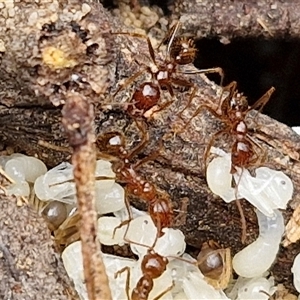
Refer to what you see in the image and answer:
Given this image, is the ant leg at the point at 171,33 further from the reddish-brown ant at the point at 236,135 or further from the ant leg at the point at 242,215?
the ant leg at the point at 242,215

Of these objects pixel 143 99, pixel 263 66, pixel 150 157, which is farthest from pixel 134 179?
pixel 263 66

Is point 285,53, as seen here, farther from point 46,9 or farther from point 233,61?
point 46,9

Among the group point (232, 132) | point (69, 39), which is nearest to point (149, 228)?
point (232, 132)

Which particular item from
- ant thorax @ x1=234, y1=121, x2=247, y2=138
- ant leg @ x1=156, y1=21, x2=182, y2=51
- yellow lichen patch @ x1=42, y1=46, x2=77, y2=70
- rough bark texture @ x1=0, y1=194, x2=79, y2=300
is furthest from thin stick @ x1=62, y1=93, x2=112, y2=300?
ant leg @ x1=156, y1=21, x2=182, y2=51

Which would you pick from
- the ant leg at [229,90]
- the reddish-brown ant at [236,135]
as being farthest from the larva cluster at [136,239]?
the ant leg at [229,90]

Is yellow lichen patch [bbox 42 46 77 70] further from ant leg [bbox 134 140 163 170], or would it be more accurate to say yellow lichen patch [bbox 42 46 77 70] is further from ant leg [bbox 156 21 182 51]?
ant leg [bbox 156 21 182 51]

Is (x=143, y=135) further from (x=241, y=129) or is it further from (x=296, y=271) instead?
(x=296, y=271)
